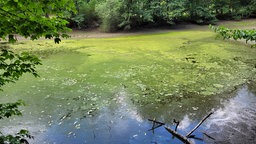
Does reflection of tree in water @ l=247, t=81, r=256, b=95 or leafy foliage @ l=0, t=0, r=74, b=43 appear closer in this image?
leafy foliage @ l=0, t=0, r=74, b=43

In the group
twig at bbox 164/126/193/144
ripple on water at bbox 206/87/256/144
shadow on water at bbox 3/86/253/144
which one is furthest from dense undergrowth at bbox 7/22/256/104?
twig at bbox 164/126/193/144

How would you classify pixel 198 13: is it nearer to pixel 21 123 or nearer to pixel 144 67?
pixel 144 67

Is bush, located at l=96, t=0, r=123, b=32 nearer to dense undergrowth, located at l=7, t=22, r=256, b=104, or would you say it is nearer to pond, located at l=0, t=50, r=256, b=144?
dense undergrowth, located at l=7, t=22, r=256, b=104

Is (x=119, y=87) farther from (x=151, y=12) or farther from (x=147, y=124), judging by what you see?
(x=151, y=12)

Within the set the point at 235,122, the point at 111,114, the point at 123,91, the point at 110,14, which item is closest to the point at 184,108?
the point at 235,122

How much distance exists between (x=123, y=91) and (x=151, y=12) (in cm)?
1672

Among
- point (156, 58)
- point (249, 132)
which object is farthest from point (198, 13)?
point (249, 132)

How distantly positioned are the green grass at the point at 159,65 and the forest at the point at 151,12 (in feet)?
19.0

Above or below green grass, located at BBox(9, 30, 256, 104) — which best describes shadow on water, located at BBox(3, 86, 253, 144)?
below

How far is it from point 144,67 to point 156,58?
1.77m

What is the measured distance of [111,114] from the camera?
6.93 meters

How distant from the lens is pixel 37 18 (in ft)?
8.81

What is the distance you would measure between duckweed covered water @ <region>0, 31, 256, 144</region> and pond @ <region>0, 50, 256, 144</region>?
0.07 feet

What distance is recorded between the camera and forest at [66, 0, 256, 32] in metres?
23.0
